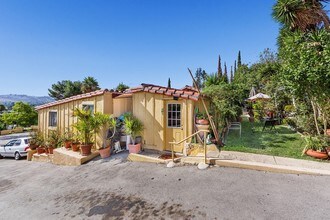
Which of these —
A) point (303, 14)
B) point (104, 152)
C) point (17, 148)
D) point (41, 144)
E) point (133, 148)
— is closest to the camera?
point (133, 148)

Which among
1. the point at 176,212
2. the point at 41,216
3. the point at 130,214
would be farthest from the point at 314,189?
the point at 41,216

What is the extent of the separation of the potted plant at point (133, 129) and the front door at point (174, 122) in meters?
1.41

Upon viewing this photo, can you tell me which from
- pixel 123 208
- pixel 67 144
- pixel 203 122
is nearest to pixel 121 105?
pixel 67 144

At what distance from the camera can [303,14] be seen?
8.43m

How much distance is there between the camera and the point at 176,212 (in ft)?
12.9

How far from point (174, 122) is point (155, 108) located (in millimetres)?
1177

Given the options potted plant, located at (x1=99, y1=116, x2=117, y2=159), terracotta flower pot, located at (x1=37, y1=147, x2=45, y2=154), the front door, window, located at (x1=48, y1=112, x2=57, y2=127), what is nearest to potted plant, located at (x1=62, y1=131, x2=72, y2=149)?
window, located at (x1=48, y1=112, x2=57, y2=127)

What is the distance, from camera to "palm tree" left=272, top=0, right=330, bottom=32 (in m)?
8.38

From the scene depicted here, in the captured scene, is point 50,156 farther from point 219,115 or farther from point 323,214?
point 323,214

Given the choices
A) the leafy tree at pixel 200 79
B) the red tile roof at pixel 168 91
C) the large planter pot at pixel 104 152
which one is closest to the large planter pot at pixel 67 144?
the large planter pot at pixel 104 152

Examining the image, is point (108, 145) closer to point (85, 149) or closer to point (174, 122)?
point (85, 149)

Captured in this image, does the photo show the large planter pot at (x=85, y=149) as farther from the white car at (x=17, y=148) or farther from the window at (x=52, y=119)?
the white car at (x=17, y=148)

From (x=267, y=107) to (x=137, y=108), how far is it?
11795mm

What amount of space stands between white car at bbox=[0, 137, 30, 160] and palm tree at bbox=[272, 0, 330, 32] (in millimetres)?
18794
